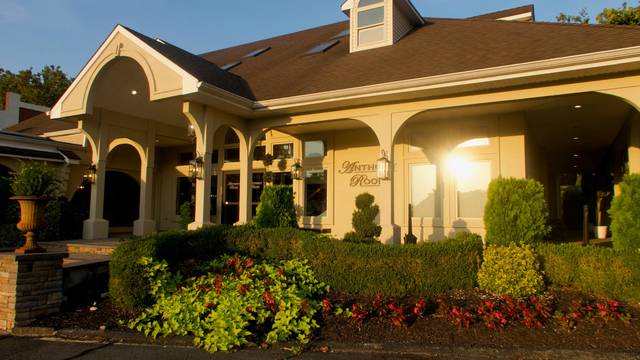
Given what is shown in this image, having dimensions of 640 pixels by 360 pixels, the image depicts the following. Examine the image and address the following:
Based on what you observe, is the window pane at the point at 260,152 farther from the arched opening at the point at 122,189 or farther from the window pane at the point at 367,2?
the window pane at the point at 367,2

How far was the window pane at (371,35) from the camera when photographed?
12461 mm

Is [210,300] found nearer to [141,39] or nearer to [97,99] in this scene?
[141,39]

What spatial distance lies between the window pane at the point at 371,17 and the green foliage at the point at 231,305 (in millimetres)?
8883

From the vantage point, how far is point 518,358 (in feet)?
14.9

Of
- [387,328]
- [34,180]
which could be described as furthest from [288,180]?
[387,328]

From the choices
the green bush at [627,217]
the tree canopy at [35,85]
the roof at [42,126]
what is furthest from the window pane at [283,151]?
the tree canopy at [35,85]

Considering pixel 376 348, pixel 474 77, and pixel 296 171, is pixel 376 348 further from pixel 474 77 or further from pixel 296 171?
pixel 296 171

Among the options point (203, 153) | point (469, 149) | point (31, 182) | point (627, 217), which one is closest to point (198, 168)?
point (203, 153)

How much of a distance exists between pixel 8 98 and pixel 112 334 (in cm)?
2627

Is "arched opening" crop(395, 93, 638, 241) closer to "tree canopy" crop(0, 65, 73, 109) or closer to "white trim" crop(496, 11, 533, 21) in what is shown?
"white trim" crop(496, 11, 533, 21)

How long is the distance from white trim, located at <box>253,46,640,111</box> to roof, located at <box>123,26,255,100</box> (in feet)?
2.91

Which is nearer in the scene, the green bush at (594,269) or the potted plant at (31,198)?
the green bush at (594,269)

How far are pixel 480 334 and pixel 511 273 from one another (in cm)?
165

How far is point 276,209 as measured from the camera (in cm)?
914
